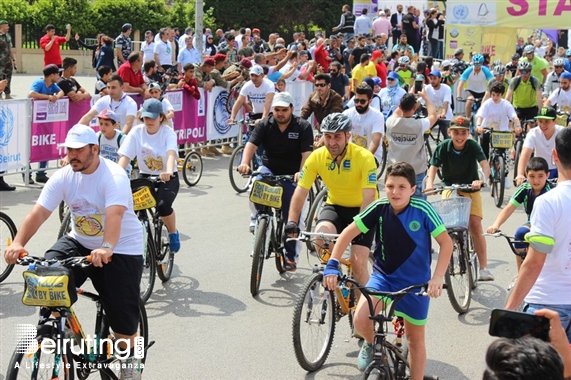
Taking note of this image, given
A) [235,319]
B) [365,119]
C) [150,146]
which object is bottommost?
[235,319]

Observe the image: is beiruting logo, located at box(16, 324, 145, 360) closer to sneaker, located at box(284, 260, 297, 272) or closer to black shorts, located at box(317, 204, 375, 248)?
black shorts, located at box(317, 204, 375, 248)

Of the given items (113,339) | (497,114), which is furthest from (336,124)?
(497,114)

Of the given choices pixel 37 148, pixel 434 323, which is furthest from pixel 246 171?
pixel 37 148

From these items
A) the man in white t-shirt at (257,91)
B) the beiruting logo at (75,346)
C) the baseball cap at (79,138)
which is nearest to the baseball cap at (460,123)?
the beiruting logo at (75,346)

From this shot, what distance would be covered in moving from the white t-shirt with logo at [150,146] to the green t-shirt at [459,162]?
300 centimetres

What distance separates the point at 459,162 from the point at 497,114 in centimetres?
588

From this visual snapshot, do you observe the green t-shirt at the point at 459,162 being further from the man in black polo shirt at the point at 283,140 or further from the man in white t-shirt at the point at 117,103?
the man in white t-shirt at the point at 117,103

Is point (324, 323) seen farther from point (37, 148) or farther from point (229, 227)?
point (37, 148)

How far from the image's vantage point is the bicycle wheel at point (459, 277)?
368 inches

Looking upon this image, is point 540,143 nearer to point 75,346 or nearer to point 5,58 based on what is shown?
point 75,346

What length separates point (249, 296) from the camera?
9.72 m

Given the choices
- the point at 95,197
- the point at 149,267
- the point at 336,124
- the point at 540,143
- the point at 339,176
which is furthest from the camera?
the point at 540,143

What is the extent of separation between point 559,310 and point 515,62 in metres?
22.8

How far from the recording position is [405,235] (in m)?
6.28
